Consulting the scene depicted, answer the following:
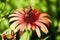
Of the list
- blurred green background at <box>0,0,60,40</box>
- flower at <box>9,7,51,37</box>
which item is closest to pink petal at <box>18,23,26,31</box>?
flower at <box>9,7,51,37</box>

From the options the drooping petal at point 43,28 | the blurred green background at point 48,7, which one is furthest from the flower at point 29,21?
the blurred green background at point 48,7

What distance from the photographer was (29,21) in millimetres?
1679

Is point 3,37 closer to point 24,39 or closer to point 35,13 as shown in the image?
point 24,39

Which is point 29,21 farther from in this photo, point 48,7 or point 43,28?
point 48,7

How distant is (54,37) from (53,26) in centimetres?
8

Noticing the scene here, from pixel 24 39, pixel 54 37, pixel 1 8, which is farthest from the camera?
pixel 54 37

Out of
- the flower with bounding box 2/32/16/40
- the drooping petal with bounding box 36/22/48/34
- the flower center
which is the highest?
the flower center

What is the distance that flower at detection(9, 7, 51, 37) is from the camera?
1.65 m

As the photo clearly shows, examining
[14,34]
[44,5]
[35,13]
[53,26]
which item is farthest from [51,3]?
[14,34]

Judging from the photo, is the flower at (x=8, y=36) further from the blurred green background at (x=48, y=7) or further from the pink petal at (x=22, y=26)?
the blurred green background at (x=48, y=7)

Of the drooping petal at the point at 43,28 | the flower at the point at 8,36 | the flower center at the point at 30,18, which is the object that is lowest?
the flower at the point at 8,36

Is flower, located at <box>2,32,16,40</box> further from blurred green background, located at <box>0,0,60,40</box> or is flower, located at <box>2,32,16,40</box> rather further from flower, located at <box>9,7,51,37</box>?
blurred green background, located at <box>0,0,60,40</box>

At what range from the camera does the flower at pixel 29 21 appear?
165 centimetres

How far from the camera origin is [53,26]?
199 centimetres
